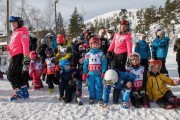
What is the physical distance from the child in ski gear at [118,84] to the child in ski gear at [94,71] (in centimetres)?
25

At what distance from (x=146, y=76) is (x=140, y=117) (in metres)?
1.30

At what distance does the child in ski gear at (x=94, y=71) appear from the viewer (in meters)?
6.14

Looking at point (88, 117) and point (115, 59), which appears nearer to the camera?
point (88, 117)

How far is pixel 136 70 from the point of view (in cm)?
616

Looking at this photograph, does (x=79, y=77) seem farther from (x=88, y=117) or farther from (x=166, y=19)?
(x=166, y=19)

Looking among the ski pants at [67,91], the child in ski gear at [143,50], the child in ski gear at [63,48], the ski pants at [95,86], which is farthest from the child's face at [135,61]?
the child in ski gear at [143,50]

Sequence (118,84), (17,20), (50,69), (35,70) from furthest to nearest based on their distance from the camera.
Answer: (35,70) → (50,69) → (17,20) → (118,84)

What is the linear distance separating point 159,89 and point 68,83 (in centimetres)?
223

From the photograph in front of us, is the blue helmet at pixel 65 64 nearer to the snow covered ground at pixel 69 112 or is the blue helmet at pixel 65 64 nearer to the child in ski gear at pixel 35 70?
the snow covered ground at pixel 69 112

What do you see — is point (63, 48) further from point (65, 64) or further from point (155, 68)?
point (155, 68)

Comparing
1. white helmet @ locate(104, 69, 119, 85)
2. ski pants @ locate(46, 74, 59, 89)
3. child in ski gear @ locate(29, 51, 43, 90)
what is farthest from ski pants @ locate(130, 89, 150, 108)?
child in ski gear @ locate(29, 51, 43, 90)

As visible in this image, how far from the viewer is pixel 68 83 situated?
259 inches

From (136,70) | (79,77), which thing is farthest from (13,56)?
(136,70)

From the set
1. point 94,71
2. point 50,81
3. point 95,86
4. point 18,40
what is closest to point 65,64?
point 94,71
